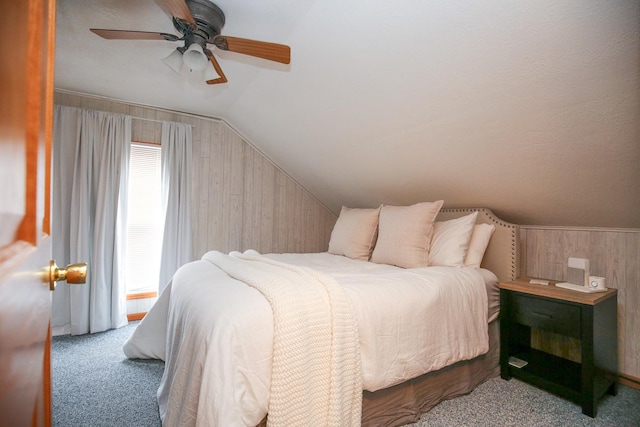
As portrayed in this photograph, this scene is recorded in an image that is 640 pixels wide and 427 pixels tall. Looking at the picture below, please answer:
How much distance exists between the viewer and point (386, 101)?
2127 mm

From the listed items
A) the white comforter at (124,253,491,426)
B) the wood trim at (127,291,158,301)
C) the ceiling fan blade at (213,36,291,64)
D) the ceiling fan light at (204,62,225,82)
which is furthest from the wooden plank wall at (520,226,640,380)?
the wood trim at (127,291,158,301)

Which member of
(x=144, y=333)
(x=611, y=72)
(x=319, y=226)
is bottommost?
(x=144, y=333)

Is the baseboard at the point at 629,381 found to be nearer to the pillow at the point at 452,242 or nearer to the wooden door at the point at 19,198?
the pillow at the point at 452,242

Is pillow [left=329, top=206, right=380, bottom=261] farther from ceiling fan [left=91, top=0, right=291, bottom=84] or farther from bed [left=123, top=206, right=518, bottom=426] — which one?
ceiling fan [left=91, top=0, right=291, bottom=84]

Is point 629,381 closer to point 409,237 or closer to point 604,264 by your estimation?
point 604,264

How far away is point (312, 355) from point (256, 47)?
1621 millimetres

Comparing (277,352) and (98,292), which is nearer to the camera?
(277,352)

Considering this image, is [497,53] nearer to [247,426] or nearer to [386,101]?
[386,101]

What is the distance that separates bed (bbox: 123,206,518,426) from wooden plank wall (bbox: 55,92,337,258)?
1528mm

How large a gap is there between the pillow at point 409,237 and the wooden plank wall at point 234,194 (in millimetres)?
1765

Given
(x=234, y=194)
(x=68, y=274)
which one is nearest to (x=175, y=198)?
(x=234, y=194)

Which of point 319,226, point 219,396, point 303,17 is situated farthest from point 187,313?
point 319,226

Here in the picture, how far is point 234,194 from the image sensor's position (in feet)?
12.2

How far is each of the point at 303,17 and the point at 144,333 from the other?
2.46 meters
